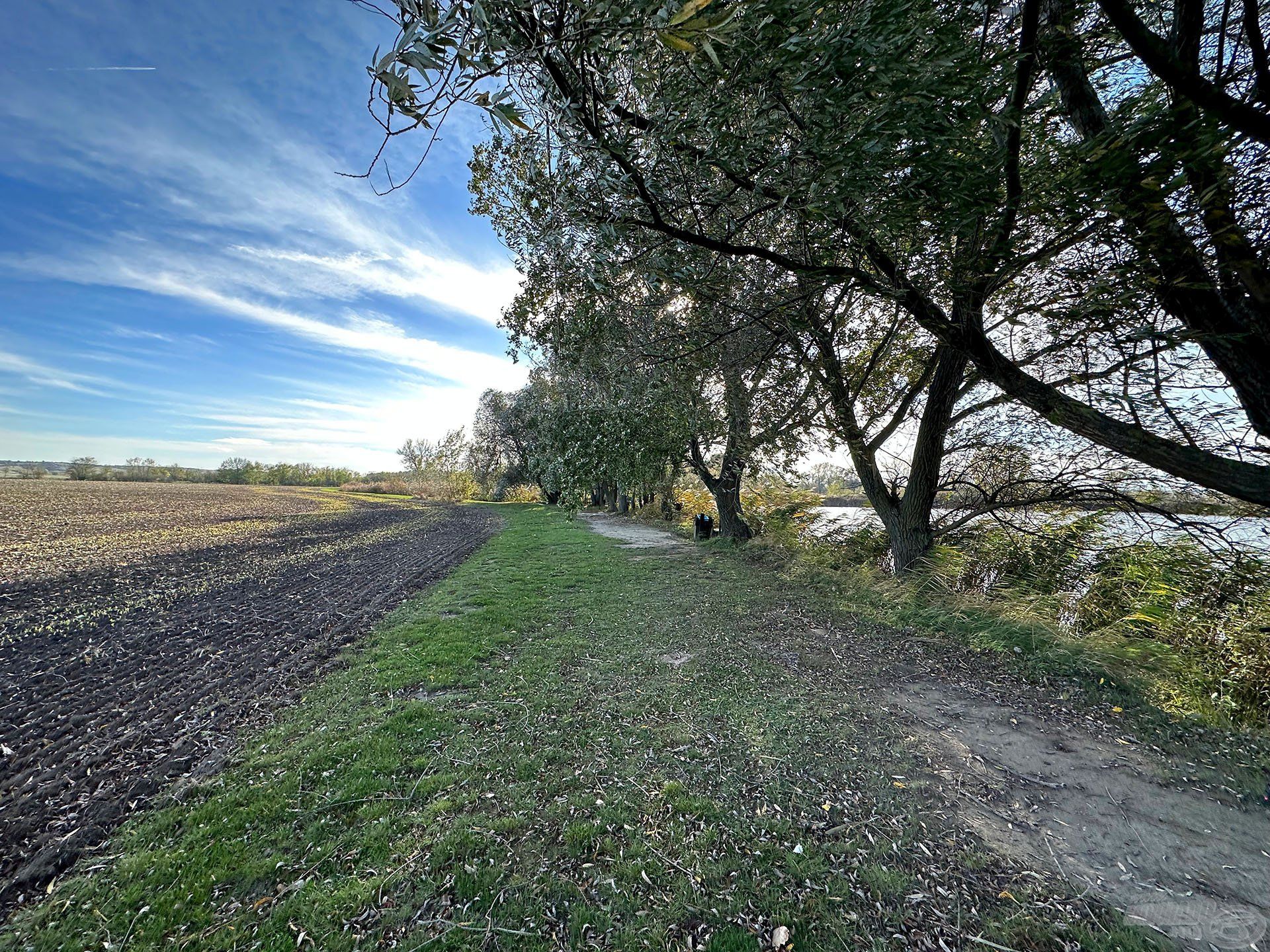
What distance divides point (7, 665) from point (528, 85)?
856 cm

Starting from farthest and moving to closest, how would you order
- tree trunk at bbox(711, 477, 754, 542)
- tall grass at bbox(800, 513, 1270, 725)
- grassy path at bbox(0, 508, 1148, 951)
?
tree trunk at bbox(711, 477, 754, 542) < tall grass at bbox(800, 513, 1270, 725) < grassy path at bbox(0, 508, 1148, 951)

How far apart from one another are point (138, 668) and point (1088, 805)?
9.24m

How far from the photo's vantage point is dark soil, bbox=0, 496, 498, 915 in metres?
3.07

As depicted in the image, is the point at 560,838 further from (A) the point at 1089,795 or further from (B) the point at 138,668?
(B) the point at 138,668

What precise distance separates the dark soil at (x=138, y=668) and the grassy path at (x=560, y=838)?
45 centimetres

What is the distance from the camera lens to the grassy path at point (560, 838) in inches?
87.4

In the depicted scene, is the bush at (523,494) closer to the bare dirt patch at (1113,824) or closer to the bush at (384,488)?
the bush at (384,488)

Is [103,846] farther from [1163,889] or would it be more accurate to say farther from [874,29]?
[874,29]

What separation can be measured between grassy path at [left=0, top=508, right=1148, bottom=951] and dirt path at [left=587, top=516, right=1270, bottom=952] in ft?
0.93

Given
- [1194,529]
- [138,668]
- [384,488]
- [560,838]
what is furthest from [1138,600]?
[384,488]

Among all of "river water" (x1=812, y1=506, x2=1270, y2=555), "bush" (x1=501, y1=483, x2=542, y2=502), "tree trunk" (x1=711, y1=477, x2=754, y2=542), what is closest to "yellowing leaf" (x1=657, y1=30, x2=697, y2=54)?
"river water" (x1=812, y1=506, x2=1270, y2=555)

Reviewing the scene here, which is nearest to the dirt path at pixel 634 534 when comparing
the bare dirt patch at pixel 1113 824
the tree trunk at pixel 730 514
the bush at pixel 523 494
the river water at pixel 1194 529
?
the tree trunk at pixel 730 514

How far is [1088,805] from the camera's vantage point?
124 inches

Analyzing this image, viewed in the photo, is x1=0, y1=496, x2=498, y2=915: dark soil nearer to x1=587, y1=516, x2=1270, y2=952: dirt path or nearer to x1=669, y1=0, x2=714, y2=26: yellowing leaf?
x1=669, y1=0, x2=714, y2=26: yellowing leaf
